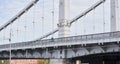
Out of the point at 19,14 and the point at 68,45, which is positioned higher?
the point at 19,14

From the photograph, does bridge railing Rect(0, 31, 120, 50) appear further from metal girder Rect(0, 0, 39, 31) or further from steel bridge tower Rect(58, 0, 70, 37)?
metal girder Rect(0, 0, 39, 31)

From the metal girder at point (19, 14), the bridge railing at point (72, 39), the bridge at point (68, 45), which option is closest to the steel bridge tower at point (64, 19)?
the bridge at point (68, 45)

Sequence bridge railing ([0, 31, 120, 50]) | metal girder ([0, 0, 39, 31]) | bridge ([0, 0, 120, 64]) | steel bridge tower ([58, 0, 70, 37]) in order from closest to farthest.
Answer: bridge railing ([0, 31, 120, 50]) → bridge ([0, 0, 120, 64]) → steel bridge tower ([58, 0, 70, 37]) → metal girder ([0, 0, 39, 31])

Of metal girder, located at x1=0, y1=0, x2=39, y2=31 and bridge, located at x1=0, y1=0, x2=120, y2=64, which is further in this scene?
metal girder, located at x1=0, y1=0, x2=39, y2=31

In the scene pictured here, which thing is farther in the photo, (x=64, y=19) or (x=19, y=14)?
(x=19, y=14)

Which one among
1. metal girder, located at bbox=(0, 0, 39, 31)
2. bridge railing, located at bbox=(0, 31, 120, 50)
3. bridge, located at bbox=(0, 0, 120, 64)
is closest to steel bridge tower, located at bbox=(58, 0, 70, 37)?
bridge, located at bbox=(0, 0, 120, 64)

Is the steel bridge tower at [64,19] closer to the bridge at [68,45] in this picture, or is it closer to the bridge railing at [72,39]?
the bridge at [68,45]

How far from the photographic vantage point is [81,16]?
84.1 m

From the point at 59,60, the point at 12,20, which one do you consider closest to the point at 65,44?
the point at 59,60

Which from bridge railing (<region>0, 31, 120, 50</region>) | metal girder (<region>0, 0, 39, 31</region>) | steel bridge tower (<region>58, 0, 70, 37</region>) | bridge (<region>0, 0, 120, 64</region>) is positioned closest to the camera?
bridge railing (<region>0, 31, 120, 50</region>)

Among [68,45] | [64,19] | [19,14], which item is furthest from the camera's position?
[19,14]

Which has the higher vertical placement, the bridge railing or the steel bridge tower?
the steel bridge tower

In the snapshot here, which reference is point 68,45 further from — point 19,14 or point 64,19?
point 19,14

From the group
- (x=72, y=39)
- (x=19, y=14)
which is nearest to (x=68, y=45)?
(x=72, y=39)
